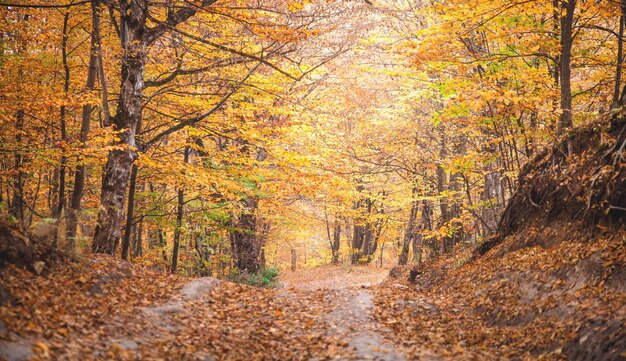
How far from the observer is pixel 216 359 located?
5.67 meters

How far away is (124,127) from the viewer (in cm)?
1059

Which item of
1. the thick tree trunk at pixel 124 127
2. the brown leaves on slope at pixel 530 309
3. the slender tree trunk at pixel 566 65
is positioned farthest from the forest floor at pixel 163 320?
the slender tree trunk at pixel 566 65

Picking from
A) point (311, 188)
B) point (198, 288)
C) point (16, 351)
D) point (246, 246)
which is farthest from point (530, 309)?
point (246, 246)

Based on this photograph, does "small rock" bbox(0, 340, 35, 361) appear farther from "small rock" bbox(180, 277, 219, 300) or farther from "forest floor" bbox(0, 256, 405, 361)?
"small rock" bbox(180, 277, 219, 300)

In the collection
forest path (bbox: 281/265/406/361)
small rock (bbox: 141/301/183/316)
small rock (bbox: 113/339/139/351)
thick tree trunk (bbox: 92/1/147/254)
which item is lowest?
forest path (bbox: 281/265/406/361)

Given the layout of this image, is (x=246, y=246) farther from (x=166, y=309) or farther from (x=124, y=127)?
(x=166, y=309)

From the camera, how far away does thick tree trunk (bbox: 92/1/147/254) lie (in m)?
10.4

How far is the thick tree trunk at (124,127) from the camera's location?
1041 centimetres

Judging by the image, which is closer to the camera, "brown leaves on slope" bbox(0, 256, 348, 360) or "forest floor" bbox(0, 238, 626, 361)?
"brown leaves on slope" bbox(0, 256, 348, 360)

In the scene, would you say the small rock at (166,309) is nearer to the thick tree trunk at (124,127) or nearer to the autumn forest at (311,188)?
the autumn forest at (311,188)

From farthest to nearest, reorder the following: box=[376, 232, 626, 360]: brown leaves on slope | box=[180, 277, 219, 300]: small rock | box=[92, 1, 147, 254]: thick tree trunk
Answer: box=[92, 1, 147, 254]: thick tree trunk < box=[180, 277, 219, 300]: small rock < box=[376, 232, 626, 360]: brown leaves on slope

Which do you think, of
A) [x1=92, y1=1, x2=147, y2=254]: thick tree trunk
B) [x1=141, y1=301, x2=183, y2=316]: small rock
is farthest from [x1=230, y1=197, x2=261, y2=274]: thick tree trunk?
[x1=141, y1=301, x2=183, y2=316]: small rock

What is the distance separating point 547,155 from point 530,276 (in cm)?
339

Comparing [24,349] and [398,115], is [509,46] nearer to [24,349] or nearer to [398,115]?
[398,115]
